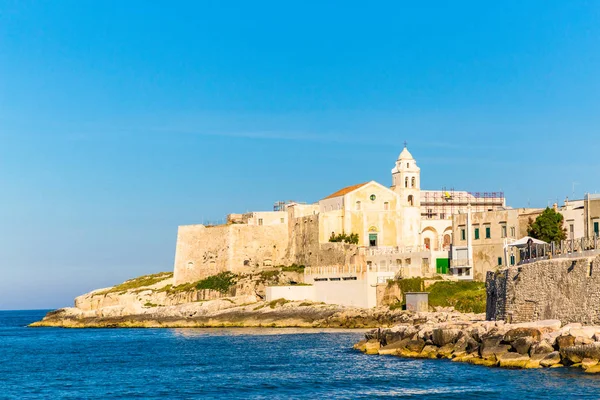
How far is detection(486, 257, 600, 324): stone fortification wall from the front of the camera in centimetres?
3391

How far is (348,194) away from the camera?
75.8 meters

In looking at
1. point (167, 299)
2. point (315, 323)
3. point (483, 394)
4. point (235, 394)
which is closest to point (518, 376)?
point (483, 394)

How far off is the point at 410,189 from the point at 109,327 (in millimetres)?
26937

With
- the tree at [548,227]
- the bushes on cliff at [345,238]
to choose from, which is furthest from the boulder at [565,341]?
the bushes on cliff at [345,238]

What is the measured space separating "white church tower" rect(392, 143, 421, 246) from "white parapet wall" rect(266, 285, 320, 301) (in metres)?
10.4

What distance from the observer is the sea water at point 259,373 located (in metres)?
30.8

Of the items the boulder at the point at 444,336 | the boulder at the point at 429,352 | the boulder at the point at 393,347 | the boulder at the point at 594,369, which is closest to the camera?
the boulder at the point at 594,369

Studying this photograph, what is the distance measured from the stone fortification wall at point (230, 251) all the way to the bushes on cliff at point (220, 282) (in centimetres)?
147

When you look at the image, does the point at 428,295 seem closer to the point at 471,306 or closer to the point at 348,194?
the point at 471,306

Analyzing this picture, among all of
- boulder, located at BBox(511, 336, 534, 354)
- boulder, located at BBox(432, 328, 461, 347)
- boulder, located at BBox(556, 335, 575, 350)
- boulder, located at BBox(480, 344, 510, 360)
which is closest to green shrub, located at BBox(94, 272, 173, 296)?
boulder, located at BBox(432, 328, 461, 347)

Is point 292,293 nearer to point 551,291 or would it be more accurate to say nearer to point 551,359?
point 551,291

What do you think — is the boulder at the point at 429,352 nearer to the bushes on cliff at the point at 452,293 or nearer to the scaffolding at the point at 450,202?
the bushes on cliff at the point at 452,293

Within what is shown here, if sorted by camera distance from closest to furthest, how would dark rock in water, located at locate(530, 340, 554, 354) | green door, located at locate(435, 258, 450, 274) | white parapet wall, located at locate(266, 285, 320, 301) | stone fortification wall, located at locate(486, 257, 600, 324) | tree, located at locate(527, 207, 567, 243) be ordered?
dark rock in water, located at locate(530, 340, 554, 354) → stone fortification wall, located at locate(486, 257, 600, 324) → tree, located at locate(527, 207, 567, 243) → green door, located at locate(435, 258, 450, 274) → white parapet wall, located at locate(266, 285, 320, 301)

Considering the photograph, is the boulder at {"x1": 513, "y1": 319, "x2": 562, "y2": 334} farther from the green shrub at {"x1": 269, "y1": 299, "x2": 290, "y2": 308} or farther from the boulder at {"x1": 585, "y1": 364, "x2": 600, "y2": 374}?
the green shrub at {"x1": 269, "y1": 299, "x2": 290, "y2": 308}
